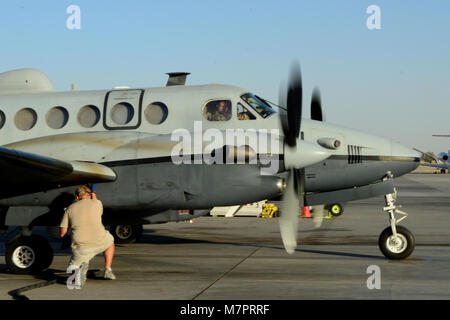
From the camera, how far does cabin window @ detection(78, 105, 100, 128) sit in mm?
13639

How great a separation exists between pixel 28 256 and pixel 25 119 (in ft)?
11.6

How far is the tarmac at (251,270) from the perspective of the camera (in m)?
9.77

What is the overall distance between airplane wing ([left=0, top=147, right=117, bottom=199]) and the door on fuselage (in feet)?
5.49

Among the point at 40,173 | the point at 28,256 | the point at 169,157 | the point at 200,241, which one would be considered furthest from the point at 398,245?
the point at 28,256

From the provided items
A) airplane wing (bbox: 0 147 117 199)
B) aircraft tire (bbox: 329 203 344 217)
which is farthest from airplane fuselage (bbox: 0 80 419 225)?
aircraft tire (bbox: 329 203 344 217)

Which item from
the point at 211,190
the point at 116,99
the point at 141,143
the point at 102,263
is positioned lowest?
the point at 102,263

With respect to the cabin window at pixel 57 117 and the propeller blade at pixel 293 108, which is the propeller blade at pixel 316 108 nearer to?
the propeller blade at pixel 293 108

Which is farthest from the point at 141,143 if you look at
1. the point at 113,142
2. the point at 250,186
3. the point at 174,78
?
the point at 174,78

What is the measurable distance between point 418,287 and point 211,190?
400cm

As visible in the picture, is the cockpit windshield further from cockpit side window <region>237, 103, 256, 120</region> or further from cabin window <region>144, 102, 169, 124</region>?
cabin window <region>144, 102, 169, 124</region>

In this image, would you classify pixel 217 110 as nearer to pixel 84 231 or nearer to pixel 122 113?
pixel 122 113

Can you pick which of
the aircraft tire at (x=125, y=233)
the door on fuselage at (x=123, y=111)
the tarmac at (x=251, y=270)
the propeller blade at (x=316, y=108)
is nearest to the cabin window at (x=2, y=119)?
the door on fuselage at (x=123, y=111)
